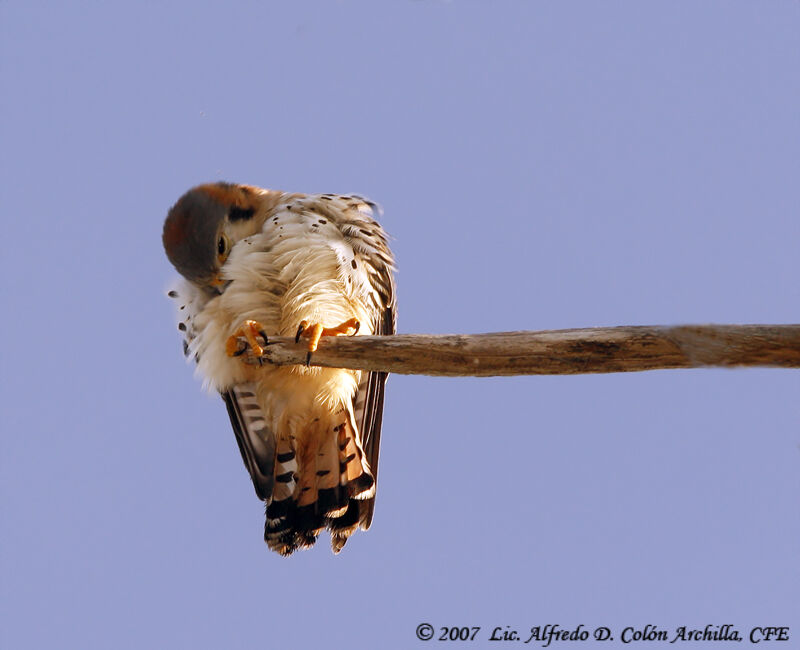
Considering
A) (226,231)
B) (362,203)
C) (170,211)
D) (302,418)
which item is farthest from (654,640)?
(170,211)

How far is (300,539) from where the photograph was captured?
9.57 ft

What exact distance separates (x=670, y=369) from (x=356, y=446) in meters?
1.37

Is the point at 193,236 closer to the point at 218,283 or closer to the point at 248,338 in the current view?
the point at 218,283

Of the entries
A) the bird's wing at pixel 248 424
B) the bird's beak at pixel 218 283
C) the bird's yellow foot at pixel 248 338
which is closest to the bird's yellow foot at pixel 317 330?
the bird's yellow foot at pixel 248 338

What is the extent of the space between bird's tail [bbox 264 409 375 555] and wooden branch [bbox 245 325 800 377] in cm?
69

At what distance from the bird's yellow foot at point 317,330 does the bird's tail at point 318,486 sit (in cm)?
45

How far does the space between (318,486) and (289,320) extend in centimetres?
70

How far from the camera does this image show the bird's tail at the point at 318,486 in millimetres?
2934

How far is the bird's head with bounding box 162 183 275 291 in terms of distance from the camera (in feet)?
9.27

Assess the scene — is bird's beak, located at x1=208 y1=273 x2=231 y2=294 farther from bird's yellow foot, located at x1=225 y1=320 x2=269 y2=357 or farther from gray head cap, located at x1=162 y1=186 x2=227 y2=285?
bird's yellow foot, located at x1=225 y1=320 x2=269 y2=357

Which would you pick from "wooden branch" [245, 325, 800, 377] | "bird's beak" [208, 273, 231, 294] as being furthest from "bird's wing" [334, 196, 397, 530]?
"wooden branch" [245, 325, 800, 377]

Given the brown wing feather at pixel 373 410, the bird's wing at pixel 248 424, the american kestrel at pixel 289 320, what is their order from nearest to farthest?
the american kestrel at pixel 289 320 → the bird's wing at pixel 248 424 → the brown wing feather at pixel 373 410

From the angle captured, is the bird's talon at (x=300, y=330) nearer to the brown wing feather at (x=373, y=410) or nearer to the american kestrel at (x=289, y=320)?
the american kestrel at (x=289, y=320)

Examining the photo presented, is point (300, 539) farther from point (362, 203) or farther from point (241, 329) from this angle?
point (362, 203)
